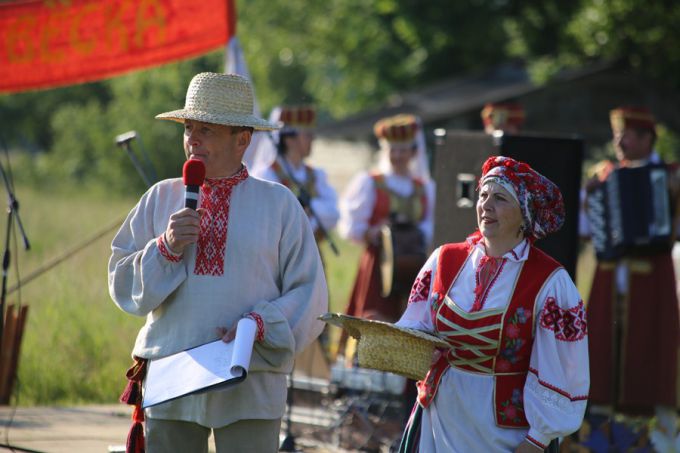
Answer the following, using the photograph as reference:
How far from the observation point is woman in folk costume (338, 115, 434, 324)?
890 cm

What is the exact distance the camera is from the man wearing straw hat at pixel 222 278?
13.0 ft

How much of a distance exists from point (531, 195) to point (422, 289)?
0.51 meters

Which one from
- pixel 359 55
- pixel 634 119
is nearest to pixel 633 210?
pixel 634 119

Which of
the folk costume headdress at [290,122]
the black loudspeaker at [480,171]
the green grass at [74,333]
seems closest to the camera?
the black loudspeaker at [480,171]

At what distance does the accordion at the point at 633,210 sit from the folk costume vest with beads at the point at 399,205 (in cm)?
167

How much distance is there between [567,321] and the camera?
3.94m

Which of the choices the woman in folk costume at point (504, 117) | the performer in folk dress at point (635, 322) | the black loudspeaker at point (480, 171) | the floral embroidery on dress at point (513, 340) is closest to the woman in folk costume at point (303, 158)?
the woman in folk costume at point (504, 117)

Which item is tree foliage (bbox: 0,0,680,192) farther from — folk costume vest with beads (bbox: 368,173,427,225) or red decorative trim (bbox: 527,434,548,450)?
red decorative trim (bbox: 527,434,548,450)

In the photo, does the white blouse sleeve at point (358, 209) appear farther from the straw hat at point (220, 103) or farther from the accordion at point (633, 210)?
the straw hat at point (220, 103)

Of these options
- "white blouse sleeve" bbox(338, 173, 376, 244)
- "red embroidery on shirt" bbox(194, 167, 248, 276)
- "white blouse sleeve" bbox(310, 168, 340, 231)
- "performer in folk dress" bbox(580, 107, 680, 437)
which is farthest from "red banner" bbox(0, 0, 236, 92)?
"red embroidery on shirt" bbox(194, 167, 248, 276)

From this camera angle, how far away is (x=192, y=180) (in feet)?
12.6

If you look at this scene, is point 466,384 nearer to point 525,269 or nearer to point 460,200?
point 525,269

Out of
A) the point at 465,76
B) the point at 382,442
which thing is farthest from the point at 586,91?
the point at 382,442

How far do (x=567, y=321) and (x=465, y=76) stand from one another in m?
26.4
